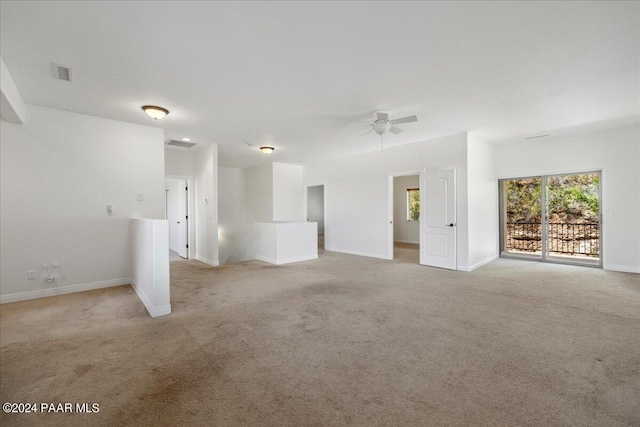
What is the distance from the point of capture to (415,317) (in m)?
3.19

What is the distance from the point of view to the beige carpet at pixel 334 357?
171cm

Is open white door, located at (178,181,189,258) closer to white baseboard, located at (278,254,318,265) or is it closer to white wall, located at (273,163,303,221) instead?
white wall, located at (273,163,303,221)

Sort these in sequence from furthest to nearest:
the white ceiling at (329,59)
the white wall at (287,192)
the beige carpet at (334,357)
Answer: the white wall at (287,192)
the white ceiling at (329,59)
the beige carpet at (334,357)

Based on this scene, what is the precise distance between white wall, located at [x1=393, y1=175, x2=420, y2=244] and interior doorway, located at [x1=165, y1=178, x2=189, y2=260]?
6.75 m

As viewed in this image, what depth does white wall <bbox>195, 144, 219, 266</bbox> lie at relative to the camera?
20.1 ft

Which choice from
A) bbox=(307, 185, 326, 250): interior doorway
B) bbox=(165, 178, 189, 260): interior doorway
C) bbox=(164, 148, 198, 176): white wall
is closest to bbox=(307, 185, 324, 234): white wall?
bbox=(307, 185, 326, 250): interior doorway

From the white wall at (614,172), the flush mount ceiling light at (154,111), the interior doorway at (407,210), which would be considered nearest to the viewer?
the flush mount ceiling light at (154,111)

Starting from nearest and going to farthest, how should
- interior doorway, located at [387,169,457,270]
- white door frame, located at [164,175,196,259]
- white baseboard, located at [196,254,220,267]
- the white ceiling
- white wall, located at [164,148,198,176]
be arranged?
the white ceiling, interior doorway, located at [387,169,457,270], white baseboard, located at [196,254,220,267], white wall, located at [164,148,198,176], white door frame, located at [164,175,196,259]

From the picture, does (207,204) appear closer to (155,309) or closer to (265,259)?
(265,259)

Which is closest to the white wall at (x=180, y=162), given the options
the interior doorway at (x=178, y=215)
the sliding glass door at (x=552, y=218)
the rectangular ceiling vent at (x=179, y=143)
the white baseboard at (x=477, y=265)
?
the interior doorway at (x=178, y=215)

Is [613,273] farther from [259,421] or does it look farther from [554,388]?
[259,421]

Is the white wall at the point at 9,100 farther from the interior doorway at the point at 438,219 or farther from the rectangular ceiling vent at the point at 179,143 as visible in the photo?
the interior doorway at the point at 438,219

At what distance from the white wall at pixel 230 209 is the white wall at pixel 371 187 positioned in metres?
2.22

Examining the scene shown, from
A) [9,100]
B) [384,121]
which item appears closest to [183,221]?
[9,100]
